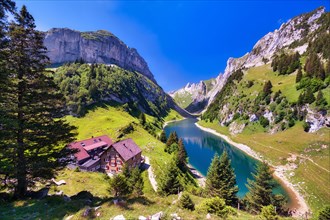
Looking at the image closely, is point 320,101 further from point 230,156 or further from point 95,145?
point 95,145

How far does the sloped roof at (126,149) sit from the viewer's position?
53.4 metres

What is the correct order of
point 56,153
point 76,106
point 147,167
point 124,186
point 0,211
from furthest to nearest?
point 76,106 < point 147,167 < point 124,186 < point 56,153 < point 0,211

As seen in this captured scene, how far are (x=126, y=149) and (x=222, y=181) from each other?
2852 cm

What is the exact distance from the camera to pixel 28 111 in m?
19.0

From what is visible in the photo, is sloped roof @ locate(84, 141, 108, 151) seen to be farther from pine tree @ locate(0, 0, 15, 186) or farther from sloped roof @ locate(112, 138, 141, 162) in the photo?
pine tree @ locate(0, 0, 15, 186)

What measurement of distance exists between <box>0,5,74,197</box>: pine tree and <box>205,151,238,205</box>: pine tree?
27.0 m

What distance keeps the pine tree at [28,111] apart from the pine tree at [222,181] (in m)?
27.0

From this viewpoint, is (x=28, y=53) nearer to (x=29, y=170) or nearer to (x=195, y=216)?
(x=29, y=170)

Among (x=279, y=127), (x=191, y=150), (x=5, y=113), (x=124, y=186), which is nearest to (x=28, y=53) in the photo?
(x=5, y=113)

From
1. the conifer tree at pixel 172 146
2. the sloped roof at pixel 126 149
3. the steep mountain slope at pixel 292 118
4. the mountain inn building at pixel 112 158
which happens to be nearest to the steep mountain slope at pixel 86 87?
the mountain inn building at pixel 112 158

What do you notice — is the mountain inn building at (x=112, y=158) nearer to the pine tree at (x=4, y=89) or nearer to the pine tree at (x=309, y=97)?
the pine tree at (x=4, y=89)

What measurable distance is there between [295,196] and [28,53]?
5400 cm

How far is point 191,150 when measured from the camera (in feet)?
301

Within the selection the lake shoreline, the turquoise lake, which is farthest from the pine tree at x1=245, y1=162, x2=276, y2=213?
the turquoise lake
